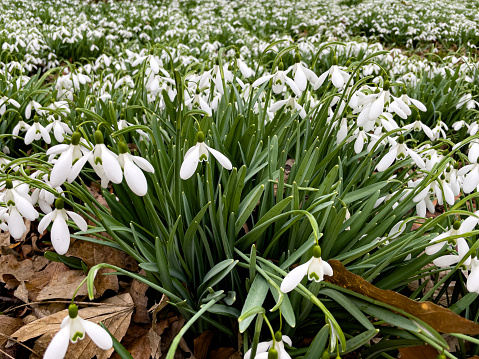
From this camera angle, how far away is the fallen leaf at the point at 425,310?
0.91 m

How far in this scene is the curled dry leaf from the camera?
3.86ft

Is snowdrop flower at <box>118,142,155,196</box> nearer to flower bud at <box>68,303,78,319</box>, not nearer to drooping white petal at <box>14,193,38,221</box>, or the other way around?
flower bud at <box>68,303,78,319</box>

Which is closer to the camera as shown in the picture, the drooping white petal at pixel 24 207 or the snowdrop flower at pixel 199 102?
the drooping white petal at pixel 24 207

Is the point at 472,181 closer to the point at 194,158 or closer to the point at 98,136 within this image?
the point at 194,158

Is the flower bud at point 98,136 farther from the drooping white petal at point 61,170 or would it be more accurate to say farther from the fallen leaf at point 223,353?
the fallen leaf at point 223,353

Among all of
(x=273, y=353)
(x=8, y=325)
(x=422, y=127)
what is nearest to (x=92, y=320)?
→ (x=8, y=325)

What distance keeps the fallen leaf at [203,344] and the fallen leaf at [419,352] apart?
0.56 metres

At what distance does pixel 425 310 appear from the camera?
0.93 m

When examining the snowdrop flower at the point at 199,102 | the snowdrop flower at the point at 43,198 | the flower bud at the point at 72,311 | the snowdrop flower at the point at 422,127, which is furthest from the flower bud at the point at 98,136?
the snowdrop flower at the point at 422,127

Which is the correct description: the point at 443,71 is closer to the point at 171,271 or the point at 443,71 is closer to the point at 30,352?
the point at 171,271

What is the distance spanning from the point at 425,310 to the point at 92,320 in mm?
980

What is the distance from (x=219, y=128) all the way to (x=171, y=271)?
754 millimetres

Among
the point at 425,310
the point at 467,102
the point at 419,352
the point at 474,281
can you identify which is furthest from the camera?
the point at 467,102

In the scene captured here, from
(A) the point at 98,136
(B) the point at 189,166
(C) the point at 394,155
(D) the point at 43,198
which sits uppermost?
(A) the point at 98,136
